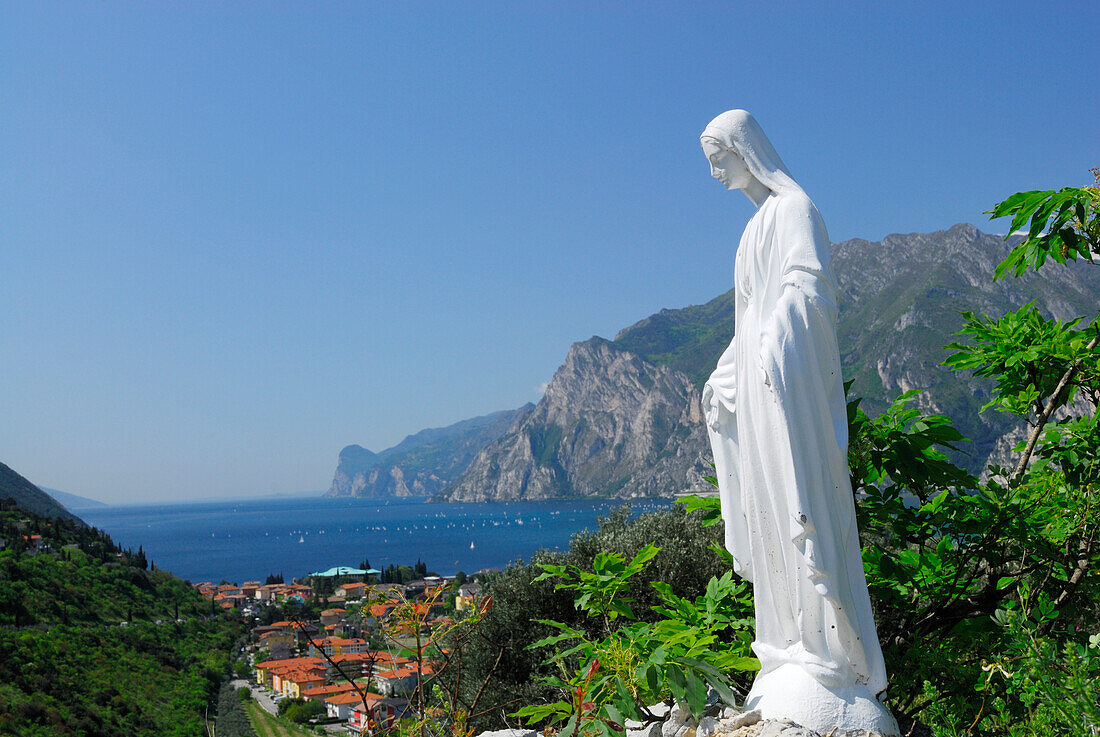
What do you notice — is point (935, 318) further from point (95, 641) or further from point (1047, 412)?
point (1047, 412)

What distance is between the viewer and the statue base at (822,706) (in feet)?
9.73

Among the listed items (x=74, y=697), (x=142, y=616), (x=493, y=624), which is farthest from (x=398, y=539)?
(x=493, y=624)

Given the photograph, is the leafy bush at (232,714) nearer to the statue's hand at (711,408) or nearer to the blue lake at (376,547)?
the statue's hand at (711,408)

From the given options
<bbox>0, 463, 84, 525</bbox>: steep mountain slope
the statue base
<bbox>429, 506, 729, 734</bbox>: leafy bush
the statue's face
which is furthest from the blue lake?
the statue base

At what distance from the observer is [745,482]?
3.49 metres

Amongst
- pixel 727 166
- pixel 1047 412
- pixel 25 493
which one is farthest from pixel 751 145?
pixel 25 493

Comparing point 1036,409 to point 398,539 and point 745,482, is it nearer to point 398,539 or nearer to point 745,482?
point 745,482

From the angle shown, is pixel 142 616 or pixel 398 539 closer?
pixel 142 616

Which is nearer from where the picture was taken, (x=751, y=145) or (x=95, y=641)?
(x=751, y=145)

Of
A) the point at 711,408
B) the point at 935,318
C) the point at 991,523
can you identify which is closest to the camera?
the point at 711,408

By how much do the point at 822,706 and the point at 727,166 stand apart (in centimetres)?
244

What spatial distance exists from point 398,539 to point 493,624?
15832 centimetres

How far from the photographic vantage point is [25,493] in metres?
93.9

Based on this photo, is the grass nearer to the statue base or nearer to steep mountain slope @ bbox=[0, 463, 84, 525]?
the statue base
